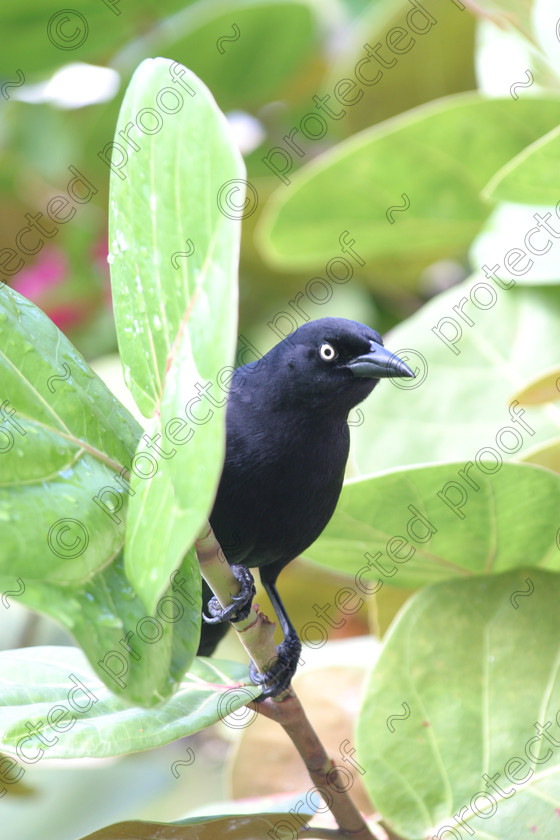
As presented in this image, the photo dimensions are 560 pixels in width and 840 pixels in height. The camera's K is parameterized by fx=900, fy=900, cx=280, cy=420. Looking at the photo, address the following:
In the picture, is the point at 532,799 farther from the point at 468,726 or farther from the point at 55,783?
the point at 55,783

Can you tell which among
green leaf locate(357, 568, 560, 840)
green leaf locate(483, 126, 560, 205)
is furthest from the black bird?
green leaf locate(483, 126, 560, 205)

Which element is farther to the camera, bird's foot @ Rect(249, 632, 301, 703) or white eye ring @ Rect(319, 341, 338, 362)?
white eye ring @ Rect(319, 341, 338, 362)

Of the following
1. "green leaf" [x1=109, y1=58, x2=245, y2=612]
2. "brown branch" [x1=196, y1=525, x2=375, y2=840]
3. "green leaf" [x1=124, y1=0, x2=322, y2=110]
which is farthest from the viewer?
"green leaf" [x1=124, y1=0, x2=322, y2=110]

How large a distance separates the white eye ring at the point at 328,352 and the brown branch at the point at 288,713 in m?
0.28

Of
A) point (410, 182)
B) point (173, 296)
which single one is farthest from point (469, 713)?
point (410, 182)

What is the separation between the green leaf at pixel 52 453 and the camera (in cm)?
50

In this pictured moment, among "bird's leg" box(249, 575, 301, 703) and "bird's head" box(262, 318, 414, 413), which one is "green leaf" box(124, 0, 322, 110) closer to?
"bird's head" box(262, 318, 414, 413)

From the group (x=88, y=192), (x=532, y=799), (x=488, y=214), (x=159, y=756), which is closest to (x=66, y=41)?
(x=88, y=192)

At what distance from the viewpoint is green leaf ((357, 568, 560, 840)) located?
0.80m

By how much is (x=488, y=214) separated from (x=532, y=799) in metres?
0.81

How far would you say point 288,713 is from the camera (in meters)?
0.70

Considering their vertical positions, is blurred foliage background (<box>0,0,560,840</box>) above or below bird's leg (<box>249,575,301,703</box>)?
above

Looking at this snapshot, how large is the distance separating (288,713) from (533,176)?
1.88ft

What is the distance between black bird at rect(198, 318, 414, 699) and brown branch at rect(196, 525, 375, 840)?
10 cm
